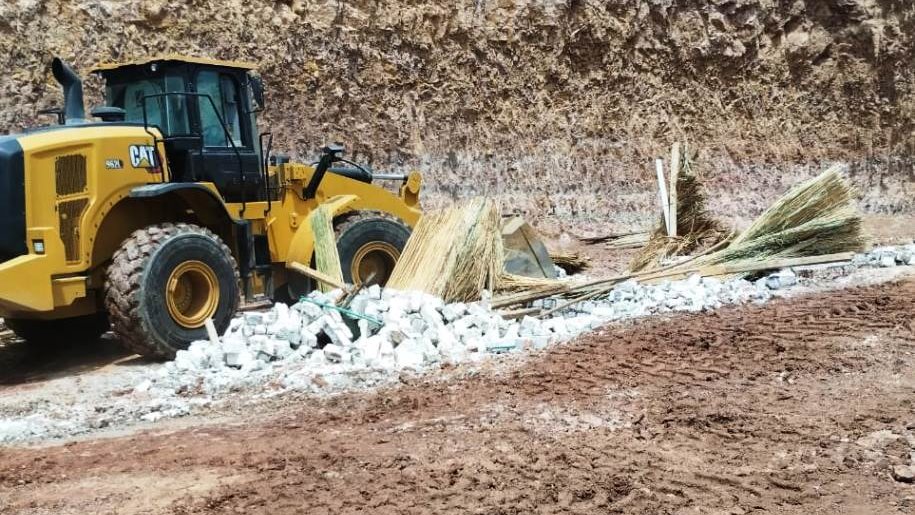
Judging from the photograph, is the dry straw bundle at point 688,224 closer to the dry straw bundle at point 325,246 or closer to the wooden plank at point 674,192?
the wooden plank at point 674,192

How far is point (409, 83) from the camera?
52.4 ft

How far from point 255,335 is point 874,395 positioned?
456 cm

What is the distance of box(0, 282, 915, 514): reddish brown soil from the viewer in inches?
160

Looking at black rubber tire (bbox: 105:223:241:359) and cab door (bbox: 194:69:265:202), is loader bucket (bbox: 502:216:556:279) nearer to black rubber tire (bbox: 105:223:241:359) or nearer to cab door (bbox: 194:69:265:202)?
cab door (bbox: 194:69:265:202)

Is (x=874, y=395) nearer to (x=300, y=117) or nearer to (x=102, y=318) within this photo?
(x=102, y=318)

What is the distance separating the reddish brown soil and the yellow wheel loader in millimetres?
1966

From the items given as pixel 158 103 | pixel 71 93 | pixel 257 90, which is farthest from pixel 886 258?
pixel 71 93

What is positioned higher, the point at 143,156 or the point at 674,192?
the point at 143,156

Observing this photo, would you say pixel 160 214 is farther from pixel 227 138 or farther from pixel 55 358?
pixel 55 358

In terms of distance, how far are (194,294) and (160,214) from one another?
0.83m

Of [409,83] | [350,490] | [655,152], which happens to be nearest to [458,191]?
[409,83]

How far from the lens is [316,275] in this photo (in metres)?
8.41

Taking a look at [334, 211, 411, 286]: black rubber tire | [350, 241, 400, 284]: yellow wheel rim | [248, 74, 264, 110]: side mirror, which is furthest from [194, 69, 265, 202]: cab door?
[350, 241, 400, 284]: yellow wheel rim

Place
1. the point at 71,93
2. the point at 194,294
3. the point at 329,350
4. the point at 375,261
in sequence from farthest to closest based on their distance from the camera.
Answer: the point at 375,261, the point at 71,93, the point at 194,294, the point at 329,350
